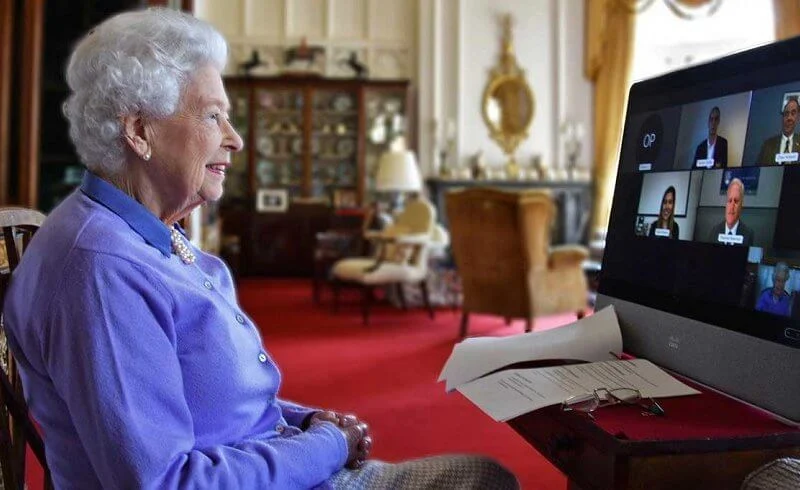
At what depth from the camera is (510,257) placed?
Answer: 5.02m

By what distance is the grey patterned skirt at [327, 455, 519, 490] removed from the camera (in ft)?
3.51

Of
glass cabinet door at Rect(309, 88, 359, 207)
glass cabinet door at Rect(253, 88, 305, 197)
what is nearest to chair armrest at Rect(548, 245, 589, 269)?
glass cabinet door at Rect(309, 88, 359, 207)

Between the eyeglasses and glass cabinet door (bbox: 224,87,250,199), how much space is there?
26.3 ft

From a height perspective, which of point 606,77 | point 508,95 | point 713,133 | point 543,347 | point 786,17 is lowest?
point 543,347

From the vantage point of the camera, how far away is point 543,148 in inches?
342

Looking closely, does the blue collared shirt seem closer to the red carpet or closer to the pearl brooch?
the pearl brooch

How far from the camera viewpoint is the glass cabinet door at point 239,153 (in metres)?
8.67

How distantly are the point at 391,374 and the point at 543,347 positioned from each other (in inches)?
117

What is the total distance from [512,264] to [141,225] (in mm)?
4157

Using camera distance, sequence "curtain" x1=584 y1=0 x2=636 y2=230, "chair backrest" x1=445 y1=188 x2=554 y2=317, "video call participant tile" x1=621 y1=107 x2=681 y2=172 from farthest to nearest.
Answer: "curtain" x1=584 y1=0 x2=636 y2=230, "chair backrest" x1=445 y1=188 x2=554 y2=317, "video call participant tile" x1=621 y1=107 x2=681 y2=172

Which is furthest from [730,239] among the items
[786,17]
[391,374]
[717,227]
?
[786,17]

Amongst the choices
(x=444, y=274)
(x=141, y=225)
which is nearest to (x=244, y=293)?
(x=444, y=274)

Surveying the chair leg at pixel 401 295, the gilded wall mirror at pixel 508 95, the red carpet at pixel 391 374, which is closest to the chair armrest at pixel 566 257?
the red carpet at pixel 391 374

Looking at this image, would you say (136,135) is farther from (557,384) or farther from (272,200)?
(272,200)
